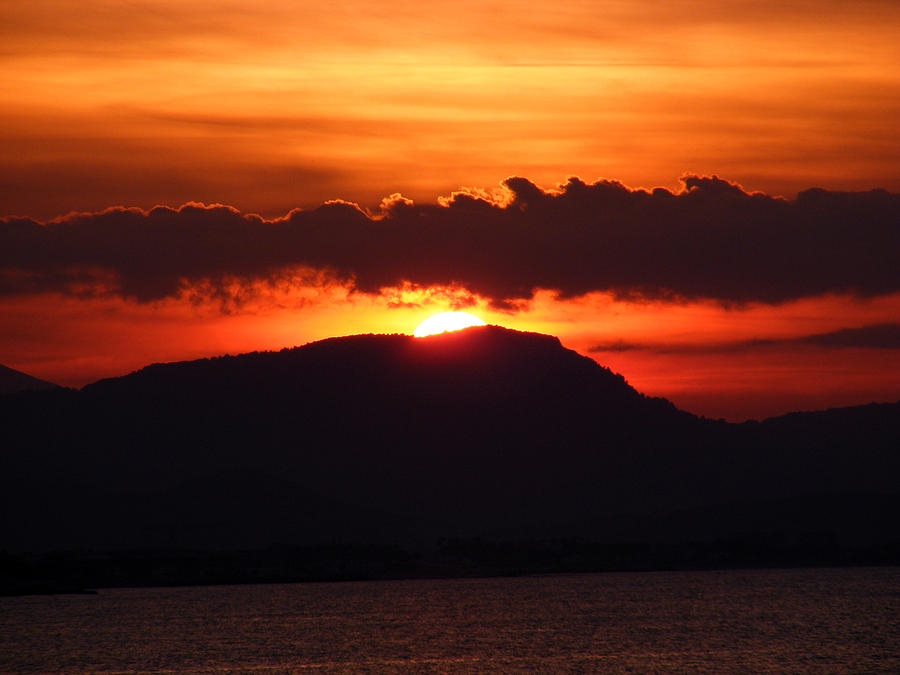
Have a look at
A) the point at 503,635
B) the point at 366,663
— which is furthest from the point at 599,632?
the point at 366,663

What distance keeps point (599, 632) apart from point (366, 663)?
5068 cm

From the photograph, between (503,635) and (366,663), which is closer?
(366,663)

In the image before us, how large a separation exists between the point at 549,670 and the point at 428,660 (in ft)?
55.2

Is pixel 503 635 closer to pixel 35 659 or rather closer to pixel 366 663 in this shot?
pixel 366 663

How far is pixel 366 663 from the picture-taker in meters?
144

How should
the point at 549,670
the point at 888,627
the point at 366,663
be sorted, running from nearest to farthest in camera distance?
the point at 549,670 → the point at 366,663 → the point at 888,627

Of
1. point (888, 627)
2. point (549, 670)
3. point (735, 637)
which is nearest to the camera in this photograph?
point (549, 670)

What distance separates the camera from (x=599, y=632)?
7234 inches

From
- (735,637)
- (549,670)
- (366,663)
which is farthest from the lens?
(735,637)

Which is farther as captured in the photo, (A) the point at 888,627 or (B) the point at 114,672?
(A) the point at 888,627

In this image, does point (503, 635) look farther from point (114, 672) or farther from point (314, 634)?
point (114, 672)

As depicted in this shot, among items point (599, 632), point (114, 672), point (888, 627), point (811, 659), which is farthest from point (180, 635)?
point (888, 627)

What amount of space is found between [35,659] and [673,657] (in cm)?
7316

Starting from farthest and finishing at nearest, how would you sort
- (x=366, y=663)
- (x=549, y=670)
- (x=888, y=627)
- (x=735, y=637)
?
(x=888, y=627) < (x=735, y=637) < (x=366, y=663) < (x=549, y=670)
